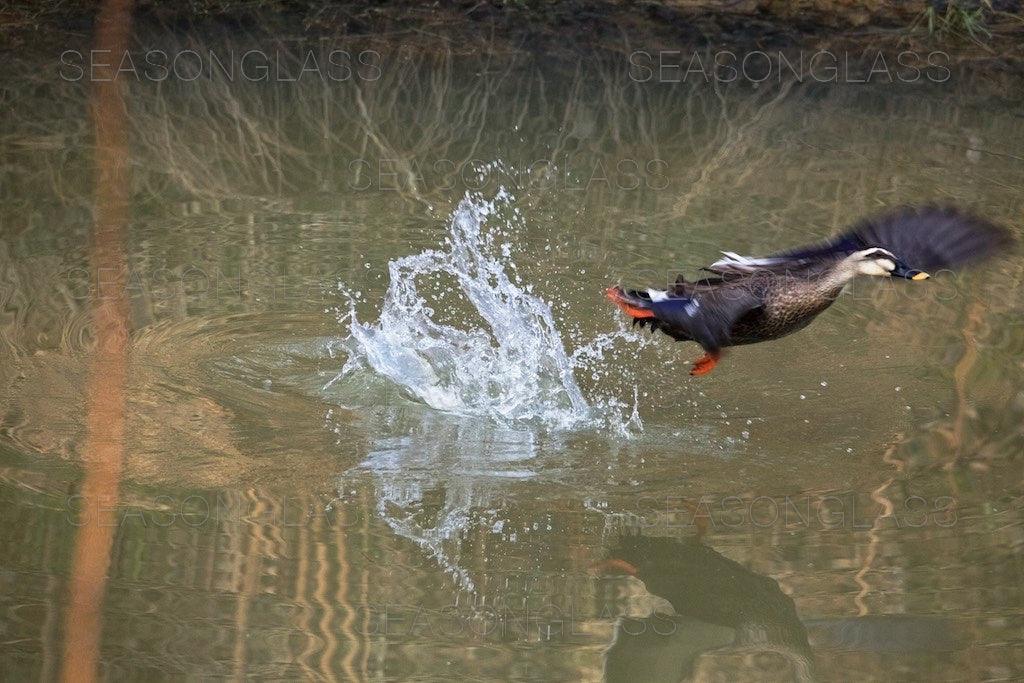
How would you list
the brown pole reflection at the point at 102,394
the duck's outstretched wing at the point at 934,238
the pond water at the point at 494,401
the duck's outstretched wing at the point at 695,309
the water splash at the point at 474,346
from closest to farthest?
the brown pole reflection at the point at 102,394 → the pond water at the point at 494,401 → the duck's outstretched wing at the point at 695,309 → the duck's outstretched wing at the point at 934,238 → the water splash at the point at 474,346

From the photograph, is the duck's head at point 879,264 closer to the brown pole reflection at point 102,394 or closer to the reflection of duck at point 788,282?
the reflection of duck at point 788,282

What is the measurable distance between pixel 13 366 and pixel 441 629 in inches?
86.9

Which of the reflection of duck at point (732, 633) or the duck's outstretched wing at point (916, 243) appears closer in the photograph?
the reflection of duck at point (732, 633)

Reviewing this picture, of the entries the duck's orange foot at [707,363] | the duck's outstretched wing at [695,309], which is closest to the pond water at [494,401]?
the duck's orange foot at [707,363]

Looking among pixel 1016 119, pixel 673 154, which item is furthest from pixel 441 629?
pixel 1016 119

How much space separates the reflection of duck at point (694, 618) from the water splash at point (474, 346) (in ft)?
2.68

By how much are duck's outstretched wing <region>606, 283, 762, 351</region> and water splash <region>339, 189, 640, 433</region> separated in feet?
1.66

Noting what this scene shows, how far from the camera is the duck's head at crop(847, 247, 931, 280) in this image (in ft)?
14.3

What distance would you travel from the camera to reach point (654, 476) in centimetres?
432

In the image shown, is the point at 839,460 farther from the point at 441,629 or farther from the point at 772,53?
the point at 772,53

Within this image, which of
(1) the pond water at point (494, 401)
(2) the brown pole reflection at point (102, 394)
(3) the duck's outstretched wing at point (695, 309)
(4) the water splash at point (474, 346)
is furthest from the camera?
(4) the water splash at point (474, 346)

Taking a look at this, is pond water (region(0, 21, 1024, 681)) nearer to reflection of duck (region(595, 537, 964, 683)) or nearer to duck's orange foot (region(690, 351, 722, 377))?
reflection of duck (region(595, 537, 964, 683))

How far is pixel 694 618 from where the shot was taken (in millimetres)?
3717

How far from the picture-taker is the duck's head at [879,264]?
4359 millimetres
